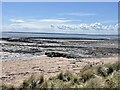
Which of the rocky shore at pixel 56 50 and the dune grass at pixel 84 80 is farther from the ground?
the dune grass at pixel 84 80

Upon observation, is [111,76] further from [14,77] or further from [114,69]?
[14,77]

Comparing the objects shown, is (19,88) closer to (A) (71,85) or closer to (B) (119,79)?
(A) (71,85)

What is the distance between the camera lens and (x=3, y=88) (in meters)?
15.7

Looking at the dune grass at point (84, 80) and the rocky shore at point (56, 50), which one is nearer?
the dune grass at point (84, 80)

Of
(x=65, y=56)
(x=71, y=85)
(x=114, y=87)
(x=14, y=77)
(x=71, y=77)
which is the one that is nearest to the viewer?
(x=114, y=87)

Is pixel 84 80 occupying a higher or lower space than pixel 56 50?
higher

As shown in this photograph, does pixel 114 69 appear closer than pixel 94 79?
No

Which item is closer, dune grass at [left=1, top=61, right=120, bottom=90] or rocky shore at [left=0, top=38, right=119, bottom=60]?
dune grass at [left=1, top=61, right=120, bottom=90]

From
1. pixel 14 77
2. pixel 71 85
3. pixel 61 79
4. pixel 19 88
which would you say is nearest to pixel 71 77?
pixel 61 79

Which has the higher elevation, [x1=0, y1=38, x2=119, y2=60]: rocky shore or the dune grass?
the dune grass

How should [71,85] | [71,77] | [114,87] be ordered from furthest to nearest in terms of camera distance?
[71,77] → [71,85] → [114,87]

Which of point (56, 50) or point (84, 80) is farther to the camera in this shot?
point (56, 50)

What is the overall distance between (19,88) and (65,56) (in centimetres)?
2029

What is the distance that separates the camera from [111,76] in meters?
16.2
